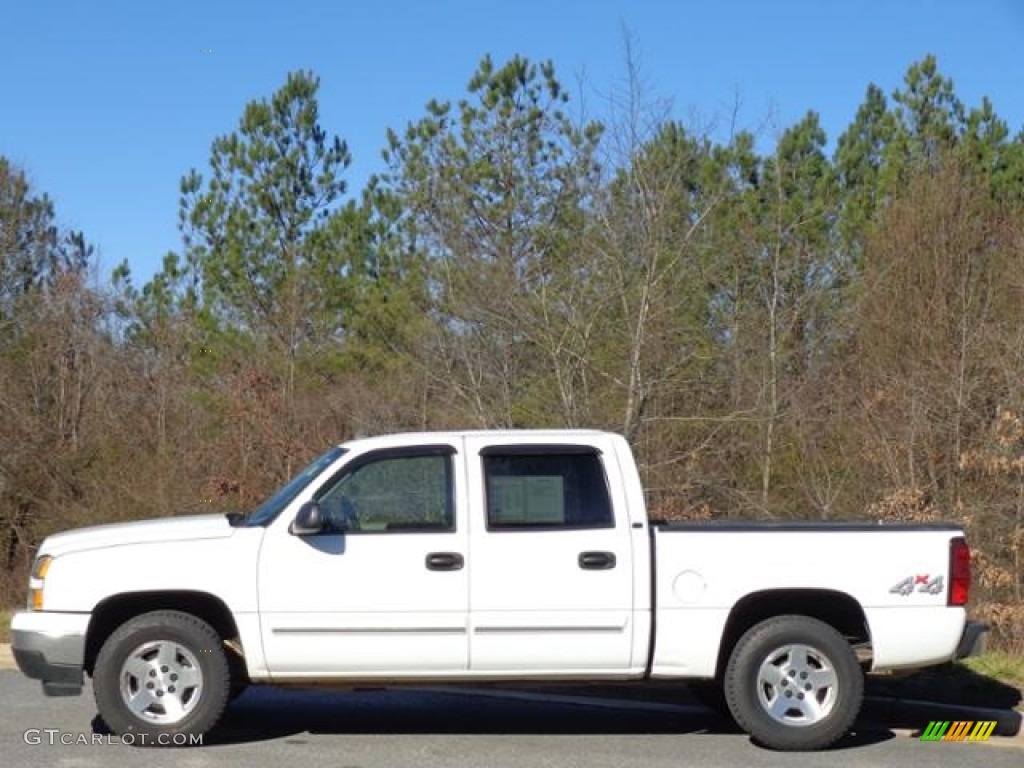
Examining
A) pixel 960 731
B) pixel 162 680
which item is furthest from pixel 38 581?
pixel 960 731

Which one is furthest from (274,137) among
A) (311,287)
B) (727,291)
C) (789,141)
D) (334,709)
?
(334,709)

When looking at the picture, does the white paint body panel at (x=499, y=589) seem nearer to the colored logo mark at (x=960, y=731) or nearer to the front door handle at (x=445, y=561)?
the front door handle at (x=445, y=561)

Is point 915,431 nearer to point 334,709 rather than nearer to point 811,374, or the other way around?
point 811,374

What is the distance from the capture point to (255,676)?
761 centimetres

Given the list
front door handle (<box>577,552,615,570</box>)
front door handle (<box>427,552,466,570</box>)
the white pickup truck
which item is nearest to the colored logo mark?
the white pickup truck

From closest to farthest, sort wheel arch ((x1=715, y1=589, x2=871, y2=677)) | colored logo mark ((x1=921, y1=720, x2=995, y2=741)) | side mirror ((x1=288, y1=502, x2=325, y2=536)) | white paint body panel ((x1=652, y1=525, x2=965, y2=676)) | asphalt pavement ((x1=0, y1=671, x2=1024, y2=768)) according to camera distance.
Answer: asphalt pavement ((x1=0, y1=671, x2=1024, y2=768)) → side mirror ((x1=288, y1=502, x2=325, y2=536)) → white paint body panel ((x1=652, y1=525, x2=965, y2=676)) → wheel arch ((x1=715, y1=589, x2=871, y2=677)) → colored logo mark ((x1=921, y1=720, x2=995, y2=741))

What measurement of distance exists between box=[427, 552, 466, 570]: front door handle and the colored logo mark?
2.99 m

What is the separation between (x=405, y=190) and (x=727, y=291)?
24.4 feet

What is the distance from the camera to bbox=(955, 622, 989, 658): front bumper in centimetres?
772

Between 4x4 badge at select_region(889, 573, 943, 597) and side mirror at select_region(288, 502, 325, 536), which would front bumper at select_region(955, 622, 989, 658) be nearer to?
4x4 badge at select_region(889, 573, 943, 597)

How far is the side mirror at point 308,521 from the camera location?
7562 mm

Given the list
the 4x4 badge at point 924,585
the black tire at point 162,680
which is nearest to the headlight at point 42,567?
the black tire at point 162,680

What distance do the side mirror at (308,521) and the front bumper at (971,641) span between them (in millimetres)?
3594

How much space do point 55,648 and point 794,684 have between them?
4086mm
